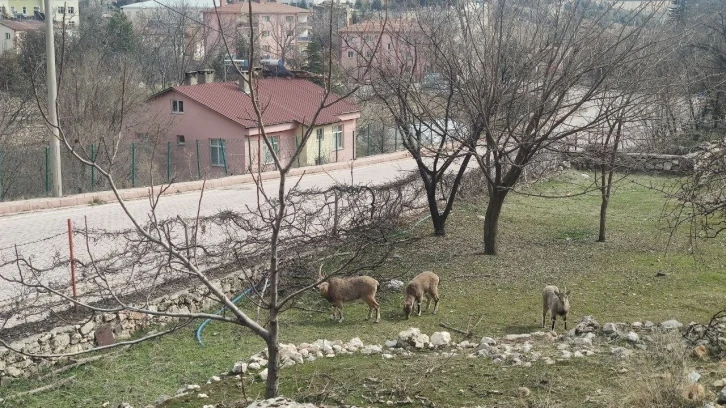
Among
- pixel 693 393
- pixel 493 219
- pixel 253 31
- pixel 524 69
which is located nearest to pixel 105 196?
pixel 493 219

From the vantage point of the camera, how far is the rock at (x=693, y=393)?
673 cm

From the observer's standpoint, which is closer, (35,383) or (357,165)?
(35,383)

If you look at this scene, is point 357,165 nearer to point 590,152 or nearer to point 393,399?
point 590,152

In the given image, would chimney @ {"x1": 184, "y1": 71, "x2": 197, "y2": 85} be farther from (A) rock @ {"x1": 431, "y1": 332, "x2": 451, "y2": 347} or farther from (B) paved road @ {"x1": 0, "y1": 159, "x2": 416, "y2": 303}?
(A) rock @ {"x1": 431, "y1": 332, "x2": 451, "y2": 347}

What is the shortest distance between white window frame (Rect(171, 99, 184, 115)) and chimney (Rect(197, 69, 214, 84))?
14.6 feet

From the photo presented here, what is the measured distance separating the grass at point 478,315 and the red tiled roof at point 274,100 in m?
17.0

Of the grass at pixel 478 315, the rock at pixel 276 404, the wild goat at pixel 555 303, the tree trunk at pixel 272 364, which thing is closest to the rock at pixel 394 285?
the grass at pixel 478 315

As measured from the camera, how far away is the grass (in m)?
7.64

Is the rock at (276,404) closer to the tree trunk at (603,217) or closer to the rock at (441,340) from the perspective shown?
the rock at (441,340)

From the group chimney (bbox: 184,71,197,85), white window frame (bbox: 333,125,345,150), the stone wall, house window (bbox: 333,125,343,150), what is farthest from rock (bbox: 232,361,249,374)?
chimney (bbox: 184,71,197,85)

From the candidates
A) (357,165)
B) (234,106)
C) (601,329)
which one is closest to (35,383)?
(601,329)

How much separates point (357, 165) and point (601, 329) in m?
22.0

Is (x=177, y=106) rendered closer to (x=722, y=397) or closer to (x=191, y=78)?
(x=191, y=78)

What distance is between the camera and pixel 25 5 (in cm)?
9988
